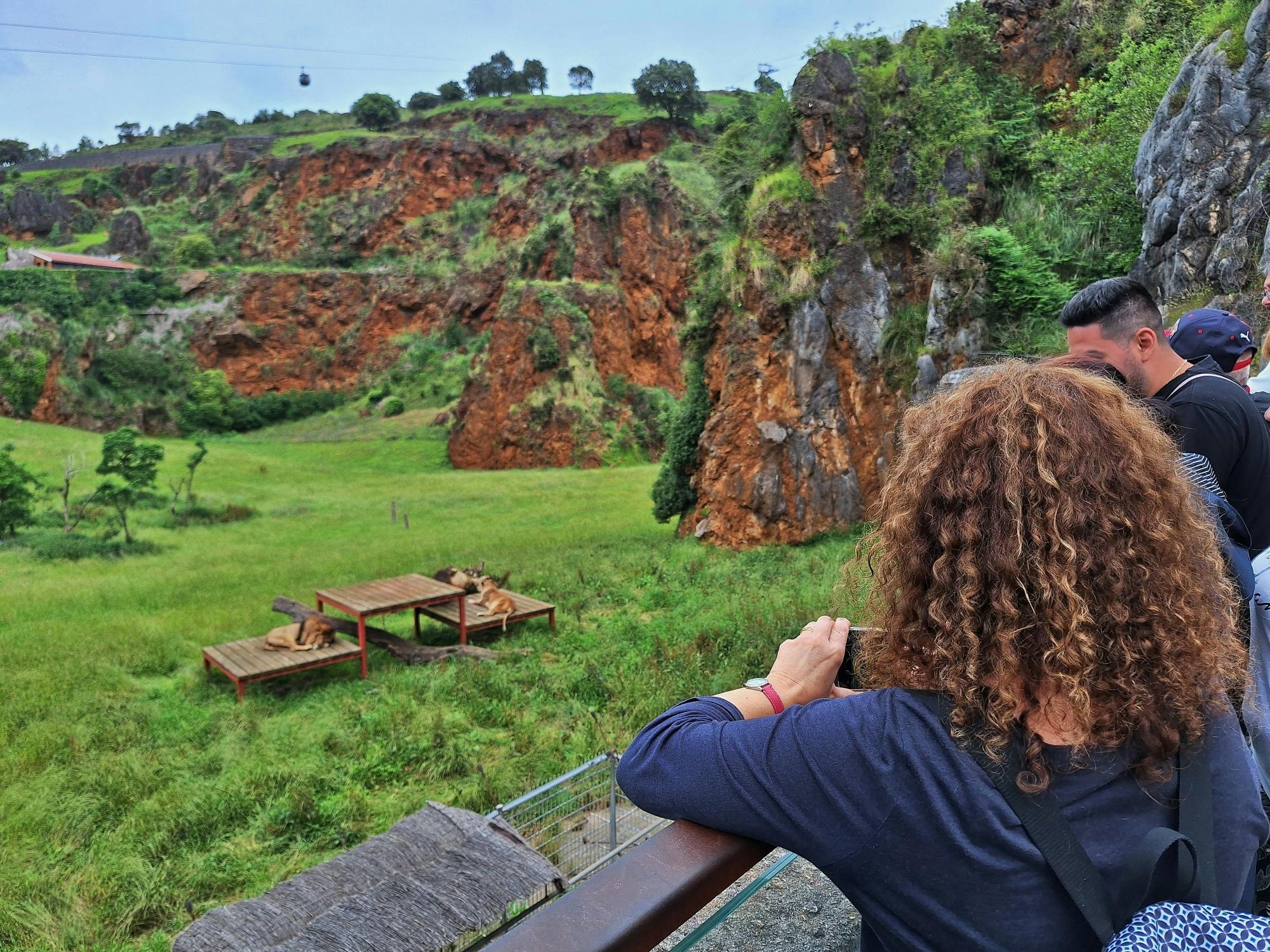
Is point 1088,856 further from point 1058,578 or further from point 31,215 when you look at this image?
point 31,215

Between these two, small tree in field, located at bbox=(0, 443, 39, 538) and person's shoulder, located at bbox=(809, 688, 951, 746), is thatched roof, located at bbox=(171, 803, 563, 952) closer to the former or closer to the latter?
person's shoulder, located at bbox=(809, 688, 951, 746)

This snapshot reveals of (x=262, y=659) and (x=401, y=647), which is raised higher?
(x=262, y=659)

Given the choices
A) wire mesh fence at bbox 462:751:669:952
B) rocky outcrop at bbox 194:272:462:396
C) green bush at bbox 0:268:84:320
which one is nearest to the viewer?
wire mesh fence at bbox 462:751:669:952

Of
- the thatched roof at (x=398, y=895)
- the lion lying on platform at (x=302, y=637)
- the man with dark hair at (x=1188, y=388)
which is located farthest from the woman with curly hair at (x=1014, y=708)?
the lion lying on platform at (x=302, y=637)

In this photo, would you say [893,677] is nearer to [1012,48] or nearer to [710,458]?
[710,458]

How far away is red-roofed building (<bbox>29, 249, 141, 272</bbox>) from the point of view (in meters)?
51.8

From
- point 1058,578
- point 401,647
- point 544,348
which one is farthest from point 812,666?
point 544,348

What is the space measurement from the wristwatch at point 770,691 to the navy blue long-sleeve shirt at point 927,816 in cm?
22

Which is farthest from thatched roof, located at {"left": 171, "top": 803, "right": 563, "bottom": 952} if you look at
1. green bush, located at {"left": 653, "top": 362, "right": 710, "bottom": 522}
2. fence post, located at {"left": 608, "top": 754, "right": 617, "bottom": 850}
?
green bush, located at {"left": 653, "top": 362, "right": 710, "bottom": 522}

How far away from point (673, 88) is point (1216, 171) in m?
63.2

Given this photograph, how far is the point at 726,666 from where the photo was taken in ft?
30.3

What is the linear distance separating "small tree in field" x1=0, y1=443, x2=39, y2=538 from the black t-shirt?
22790 mm

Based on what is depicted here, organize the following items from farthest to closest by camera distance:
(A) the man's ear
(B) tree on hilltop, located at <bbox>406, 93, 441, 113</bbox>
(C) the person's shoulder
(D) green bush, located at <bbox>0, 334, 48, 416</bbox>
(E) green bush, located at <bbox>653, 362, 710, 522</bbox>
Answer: (B) tree on hilltop, located at <bbox>406, 93, 441, 113</bbox>, (D) green bush, located at <bbox>0, 334, 48, 416</bbox>, (E) green bush, located at <bbox>653, 362, 710, 522</bbox>, (A) the man's ear, (C) the person's shoulder

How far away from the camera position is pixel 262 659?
9859mm
